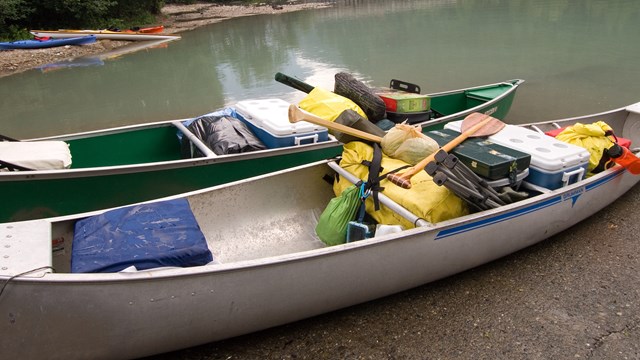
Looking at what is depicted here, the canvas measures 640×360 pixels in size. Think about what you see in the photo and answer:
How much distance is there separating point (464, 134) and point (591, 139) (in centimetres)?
130

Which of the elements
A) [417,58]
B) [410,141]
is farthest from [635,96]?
[410,141]

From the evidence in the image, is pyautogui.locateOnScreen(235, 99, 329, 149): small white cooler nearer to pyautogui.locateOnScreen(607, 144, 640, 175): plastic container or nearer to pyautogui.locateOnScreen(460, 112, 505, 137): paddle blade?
pyautogui.locateOnScreen(460, 112, 505, 137): paddle blade

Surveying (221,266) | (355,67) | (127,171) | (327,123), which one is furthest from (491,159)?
(355,67)

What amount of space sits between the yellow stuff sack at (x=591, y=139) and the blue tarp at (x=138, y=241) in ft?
11.3

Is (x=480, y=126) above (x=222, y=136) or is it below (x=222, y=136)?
above

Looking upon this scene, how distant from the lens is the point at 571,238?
4340mm

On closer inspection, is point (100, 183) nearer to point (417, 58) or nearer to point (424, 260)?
point (424, 260)

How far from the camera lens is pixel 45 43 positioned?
57.2ft

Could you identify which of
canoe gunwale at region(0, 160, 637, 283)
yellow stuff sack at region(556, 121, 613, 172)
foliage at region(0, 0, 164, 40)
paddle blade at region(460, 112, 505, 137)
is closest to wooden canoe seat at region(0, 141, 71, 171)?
canoe gunwale at region(0, 160, 637, 283)

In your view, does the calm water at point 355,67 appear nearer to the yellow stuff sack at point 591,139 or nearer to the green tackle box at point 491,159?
the yellow stuff sack at point 591,139

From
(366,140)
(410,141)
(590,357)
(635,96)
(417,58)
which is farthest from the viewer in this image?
(417,58)

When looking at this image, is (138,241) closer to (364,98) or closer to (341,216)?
(341,216)

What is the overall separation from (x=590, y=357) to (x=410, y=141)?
1.97 metres

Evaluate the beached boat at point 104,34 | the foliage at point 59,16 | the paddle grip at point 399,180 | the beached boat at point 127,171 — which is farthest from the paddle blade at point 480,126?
the foliage at point 59,16
